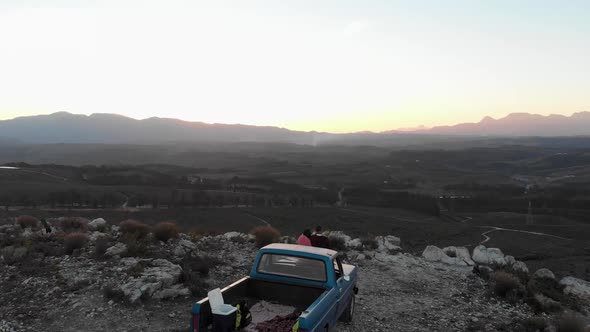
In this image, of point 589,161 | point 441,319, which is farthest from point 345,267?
point 589,161

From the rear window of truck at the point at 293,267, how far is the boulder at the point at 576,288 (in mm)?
11992

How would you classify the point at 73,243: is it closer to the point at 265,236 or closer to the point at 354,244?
the point at 265,236

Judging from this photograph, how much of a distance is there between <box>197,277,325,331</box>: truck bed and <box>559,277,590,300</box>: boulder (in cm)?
1213

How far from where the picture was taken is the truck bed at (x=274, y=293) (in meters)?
7.95

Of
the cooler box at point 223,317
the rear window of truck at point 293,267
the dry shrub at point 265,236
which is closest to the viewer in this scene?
the cooler box at point 223,317

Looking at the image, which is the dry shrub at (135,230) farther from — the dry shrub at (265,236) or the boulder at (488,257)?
the boulder at (488,257)

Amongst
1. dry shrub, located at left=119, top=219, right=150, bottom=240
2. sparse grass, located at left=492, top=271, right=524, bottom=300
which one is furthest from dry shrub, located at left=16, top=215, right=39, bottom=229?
sparse grass, located at left=492, top=271, right=524, bottom=300

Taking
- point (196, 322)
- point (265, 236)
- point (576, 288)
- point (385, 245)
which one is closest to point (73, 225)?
point (265, 236)

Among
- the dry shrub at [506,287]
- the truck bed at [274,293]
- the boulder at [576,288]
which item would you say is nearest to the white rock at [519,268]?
the boulder at [576,288]

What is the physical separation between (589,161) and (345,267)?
714ft

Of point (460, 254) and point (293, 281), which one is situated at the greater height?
point (293, 281)

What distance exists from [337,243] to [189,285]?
8.20 meters

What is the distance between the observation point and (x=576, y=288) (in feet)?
50.7

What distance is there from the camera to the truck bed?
7949 millimetres
